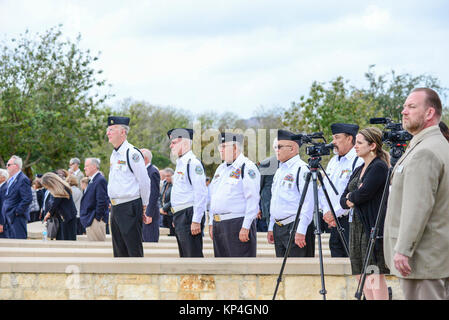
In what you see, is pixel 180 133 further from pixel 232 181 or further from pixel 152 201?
pixel 152 201

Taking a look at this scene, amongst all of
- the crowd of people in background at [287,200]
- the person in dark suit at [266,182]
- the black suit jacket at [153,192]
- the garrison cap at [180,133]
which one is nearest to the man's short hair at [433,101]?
the crowd of people in background at [287,200]

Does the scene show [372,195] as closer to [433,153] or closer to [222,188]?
[433,153]

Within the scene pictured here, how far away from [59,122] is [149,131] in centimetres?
2825

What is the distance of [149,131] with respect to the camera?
53906mm

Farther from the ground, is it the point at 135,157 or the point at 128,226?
the point at 135,157

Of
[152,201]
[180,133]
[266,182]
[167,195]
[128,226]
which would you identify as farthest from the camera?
[167,195]

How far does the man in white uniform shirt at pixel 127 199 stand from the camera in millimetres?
7672

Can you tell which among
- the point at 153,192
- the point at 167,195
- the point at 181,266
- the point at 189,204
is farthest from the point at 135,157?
the point at 167,195

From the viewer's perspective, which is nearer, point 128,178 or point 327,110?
point 128,178

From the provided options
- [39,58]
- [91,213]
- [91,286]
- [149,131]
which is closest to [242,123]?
[149,131]

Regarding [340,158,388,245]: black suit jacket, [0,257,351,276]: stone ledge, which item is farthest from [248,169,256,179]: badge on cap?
[340,158,388,245]: black suit jacket

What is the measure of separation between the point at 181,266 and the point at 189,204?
1.59m

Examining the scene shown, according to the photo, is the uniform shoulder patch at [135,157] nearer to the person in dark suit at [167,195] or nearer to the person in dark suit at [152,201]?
the person in dark suit at [152,201]

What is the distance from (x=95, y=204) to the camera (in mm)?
10445
